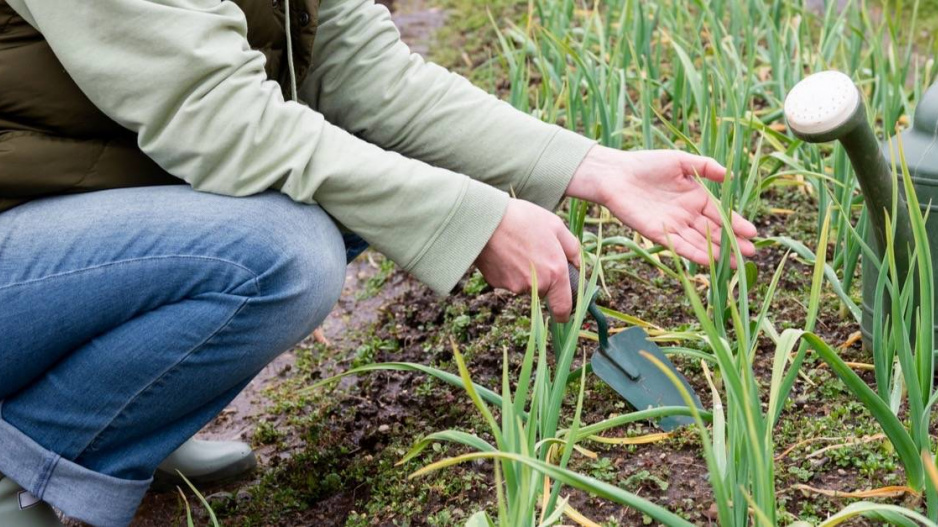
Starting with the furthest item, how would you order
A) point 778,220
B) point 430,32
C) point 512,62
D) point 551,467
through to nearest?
point 430,32 < point 512,62 < point 778,220 < point 551,467

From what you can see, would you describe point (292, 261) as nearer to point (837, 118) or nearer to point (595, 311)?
point (595, 311)

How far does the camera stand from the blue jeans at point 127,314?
51.1 inches

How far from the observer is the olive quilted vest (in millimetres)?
1272

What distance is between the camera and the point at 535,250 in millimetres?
1336

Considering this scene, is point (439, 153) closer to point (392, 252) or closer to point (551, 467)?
point (392, 252)

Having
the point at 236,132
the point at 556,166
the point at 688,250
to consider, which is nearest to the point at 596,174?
the point at 556,166

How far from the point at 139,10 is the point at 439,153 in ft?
1.86

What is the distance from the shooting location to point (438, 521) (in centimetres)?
143

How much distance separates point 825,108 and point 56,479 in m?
1.03

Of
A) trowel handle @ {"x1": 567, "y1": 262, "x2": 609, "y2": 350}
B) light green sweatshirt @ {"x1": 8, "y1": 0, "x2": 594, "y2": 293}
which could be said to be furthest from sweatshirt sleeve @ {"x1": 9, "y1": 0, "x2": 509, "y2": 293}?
trowel handle @ {"x1": 567, "y1": 262, "x2": 609, "y2": 350}

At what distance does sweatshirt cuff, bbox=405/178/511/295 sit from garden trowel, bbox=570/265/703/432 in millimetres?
241

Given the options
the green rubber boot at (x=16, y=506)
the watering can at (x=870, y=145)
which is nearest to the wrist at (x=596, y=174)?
the watering can at (x=870, y=145)

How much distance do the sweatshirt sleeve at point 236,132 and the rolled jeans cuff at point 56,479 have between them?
396 mm

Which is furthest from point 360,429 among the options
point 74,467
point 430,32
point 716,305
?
point 430,32
